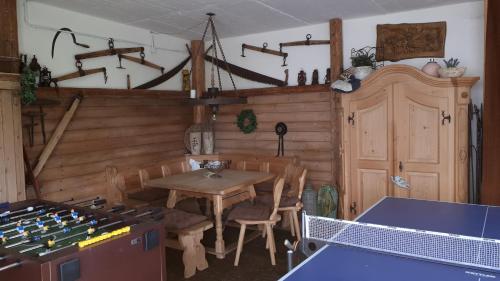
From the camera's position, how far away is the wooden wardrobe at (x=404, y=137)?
369cm

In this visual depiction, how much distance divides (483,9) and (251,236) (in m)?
3.35

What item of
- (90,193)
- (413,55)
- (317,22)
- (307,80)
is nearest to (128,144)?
(90,193)

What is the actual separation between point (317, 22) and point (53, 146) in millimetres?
3262

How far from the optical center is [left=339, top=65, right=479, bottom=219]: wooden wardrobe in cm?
369

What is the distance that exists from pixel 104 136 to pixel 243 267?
2148 mm

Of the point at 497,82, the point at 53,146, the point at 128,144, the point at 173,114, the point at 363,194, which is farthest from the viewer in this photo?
the point at 173,114

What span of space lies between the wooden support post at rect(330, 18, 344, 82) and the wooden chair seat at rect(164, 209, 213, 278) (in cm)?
231

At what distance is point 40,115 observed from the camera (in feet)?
12.7

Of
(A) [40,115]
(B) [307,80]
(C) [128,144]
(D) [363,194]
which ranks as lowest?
(D) [363,194]

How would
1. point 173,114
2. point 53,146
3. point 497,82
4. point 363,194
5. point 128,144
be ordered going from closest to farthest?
point 497,82
point 53,146
point 363,194
point 128,144
point 173,114

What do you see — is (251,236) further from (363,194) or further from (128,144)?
(128,144)

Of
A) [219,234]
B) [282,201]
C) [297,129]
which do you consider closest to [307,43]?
[297,129]

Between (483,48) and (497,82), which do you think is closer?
(497,82)

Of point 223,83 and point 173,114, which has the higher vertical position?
point 223,83
